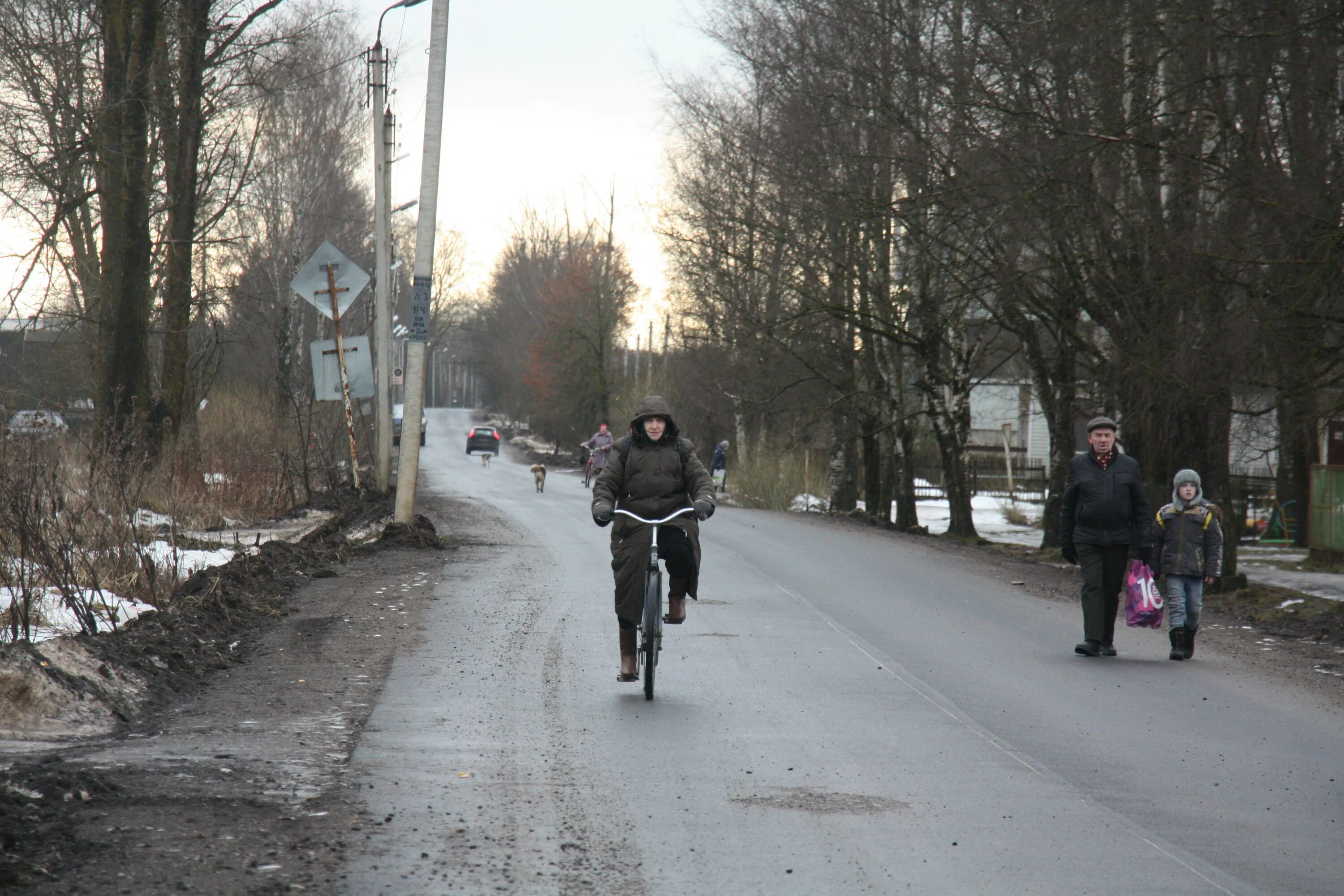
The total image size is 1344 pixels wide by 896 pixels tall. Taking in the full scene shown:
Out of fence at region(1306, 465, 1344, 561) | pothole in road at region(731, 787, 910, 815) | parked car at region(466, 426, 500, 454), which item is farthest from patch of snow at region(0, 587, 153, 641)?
parked car at region(466, 426, 500, 454)

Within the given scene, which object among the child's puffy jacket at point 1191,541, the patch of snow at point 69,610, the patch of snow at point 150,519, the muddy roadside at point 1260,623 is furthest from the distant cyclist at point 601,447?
the patch of snow at point 69,610

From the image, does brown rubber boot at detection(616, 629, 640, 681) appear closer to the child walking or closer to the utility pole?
the child walking

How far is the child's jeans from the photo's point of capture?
11.3m

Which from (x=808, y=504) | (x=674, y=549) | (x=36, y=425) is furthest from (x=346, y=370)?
(x=808, y=504)

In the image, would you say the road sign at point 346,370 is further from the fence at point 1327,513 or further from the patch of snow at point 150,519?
the fence at point 1327,513

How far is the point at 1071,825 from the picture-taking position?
583 cm

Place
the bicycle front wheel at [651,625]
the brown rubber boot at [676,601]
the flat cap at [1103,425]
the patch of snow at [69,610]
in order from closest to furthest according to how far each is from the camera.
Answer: the bicycle front wheel at [651,625]
the brown rubber boot at [676,601]
the patch of snow at [69,610]
the flat cap at [1103,425]

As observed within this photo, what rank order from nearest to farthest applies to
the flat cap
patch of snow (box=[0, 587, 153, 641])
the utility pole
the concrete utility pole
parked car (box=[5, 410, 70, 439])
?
patch of snow (box=[0, 587, 153, 641]) → parked car (box=[5, 410, 70, 439]) → the flat cap → the concrete utility pole → the utility pole

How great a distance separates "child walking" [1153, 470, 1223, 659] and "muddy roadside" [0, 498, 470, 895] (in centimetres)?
609

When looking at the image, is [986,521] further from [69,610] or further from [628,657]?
[628,657]

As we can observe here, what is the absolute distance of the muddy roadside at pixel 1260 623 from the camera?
10969mm

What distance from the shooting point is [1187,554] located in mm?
11586

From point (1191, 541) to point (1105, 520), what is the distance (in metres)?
0.81

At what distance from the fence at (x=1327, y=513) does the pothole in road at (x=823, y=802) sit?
1741 cm
